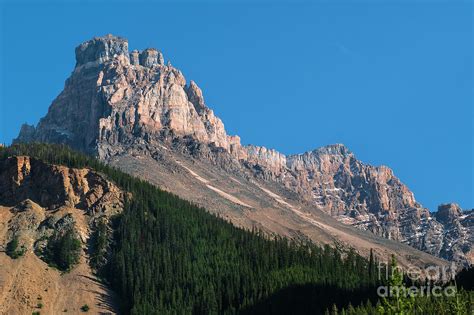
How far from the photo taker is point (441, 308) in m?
142

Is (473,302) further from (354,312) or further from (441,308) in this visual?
(354,312)

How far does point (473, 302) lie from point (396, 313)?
3655 inches

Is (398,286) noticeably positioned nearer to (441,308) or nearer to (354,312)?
(441,308)

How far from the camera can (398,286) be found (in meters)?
61.0

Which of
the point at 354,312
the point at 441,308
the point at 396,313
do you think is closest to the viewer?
the point at 396,313

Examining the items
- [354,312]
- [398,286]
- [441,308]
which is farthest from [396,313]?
[354,312]

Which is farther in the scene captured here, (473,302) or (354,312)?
(354,312)

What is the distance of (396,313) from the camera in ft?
198

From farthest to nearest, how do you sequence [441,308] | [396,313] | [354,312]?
[354,312], [441,308], [396,313]

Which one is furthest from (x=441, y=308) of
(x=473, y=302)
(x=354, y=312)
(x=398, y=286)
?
(x=398, y=286)

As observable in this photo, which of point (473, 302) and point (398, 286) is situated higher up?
point (473, 302)

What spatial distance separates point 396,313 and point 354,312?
107972 mm

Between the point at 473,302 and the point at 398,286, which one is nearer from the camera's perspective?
the point at 398,286

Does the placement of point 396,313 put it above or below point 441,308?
below
